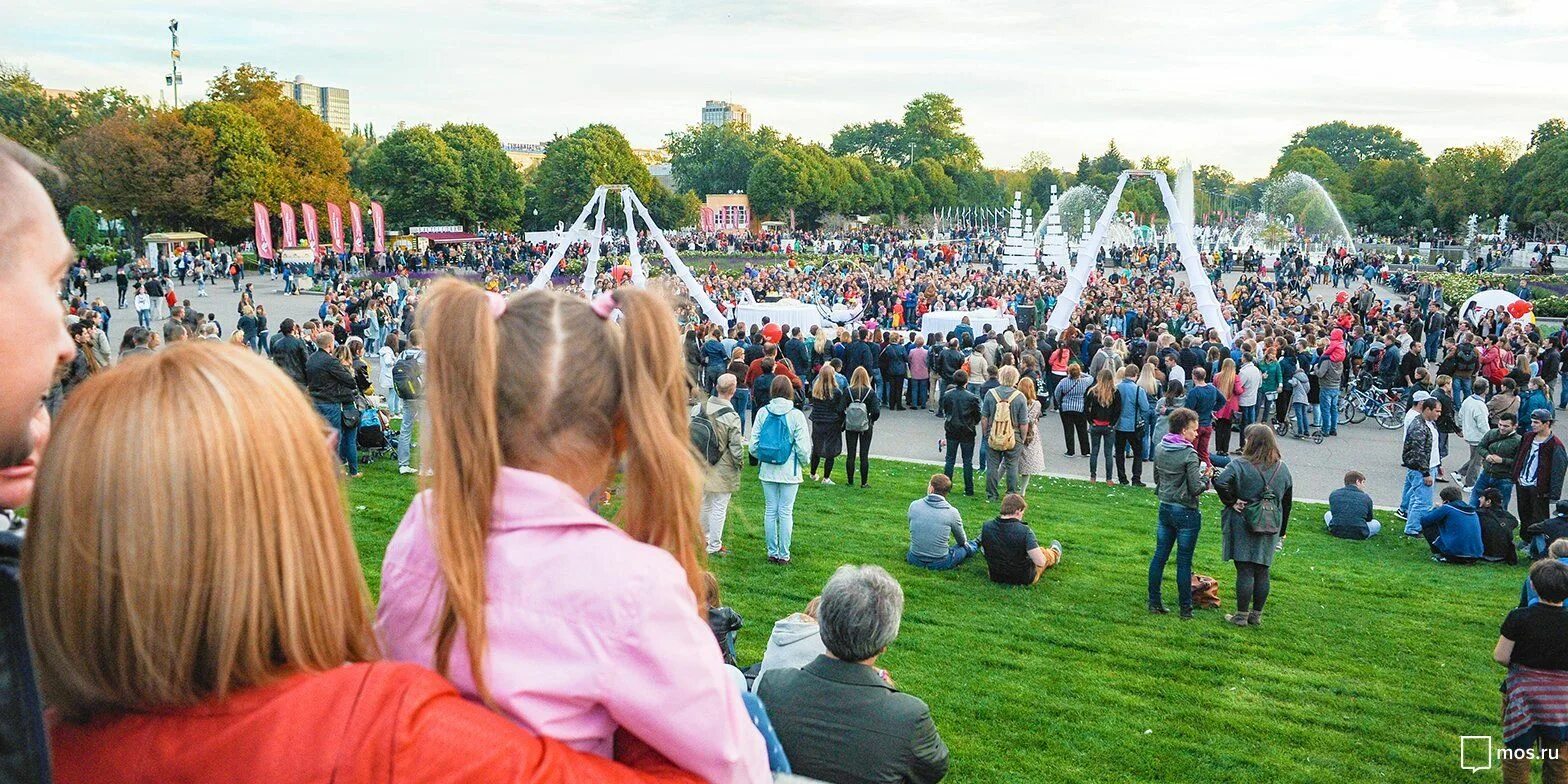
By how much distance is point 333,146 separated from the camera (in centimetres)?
5709

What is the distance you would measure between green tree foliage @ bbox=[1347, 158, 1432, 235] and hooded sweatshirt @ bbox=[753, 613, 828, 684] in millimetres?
88272

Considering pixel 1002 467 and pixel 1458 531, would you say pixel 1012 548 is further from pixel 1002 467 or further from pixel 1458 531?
pixel 1458 531

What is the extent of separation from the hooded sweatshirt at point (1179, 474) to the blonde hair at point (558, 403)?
7.44 m

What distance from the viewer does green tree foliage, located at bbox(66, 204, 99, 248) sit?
2133 inches

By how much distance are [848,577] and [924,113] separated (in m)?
119

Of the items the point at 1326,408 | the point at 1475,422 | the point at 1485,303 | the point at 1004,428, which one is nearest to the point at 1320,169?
the point at 1485,303

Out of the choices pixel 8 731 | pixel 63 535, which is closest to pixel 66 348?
pixel 63 535

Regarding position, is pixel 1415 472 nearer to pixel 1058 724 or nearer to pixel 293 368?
pixel 1058 724

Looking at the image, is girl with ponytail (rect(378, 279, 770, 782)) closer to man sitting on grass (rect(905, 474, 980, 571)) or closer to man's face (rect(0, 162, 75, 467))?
man's face (rect(0, 162, 75, 467))

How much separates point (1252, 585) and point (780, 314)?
54.5 feet

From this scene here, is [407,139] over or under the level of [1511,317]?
over

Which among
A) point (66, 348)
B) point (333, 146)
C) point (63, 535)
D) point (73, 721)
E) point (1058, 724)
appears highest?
point (333, 146)

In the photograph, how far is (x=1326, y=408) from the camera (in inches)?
699

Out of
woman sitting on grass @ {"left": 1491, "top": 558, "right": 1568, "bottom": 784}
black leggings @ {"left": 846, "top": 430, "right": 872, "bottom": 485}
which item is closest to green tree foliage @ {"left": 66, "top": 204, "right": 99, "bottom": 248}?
black leggings @ {"left": 846, "top": 430, "right": 872, "bottom": 485}
